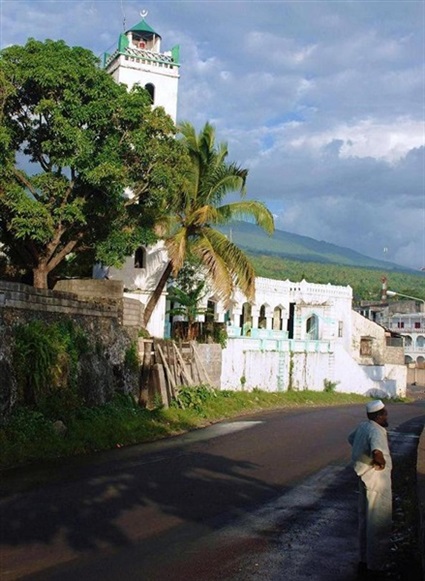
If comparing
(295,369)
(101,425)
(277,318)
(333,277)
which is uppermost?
(333,277)

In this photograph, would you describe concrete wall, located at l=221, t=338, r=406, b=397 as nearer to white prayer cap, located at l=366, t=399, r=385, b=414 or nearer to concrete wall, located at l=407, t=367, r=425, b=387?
white prayer cap, located at l=366, t=399, r=385, b=414

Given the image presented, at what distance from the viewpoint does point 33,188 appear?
1947 centimetres

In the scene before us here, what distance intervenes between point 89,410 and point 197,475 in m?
4.86

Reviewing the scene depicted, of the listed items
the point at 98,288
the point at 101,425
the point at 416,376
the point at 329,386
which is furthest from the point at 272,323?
the point at 416,376

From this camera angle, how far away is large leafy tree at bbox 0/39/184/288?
18.0 m

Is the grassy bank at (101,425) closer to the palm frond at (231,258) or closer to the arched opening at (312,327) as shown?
the palm frond at (231,258)

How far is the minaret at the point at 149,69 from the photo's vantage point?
100.0 ft

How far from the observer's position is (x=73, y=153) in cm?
1822

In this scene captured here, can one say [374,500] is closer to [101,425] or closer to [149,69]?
[101,425]

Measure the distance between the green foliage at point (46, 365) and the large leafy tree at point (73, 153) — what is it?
4354mm

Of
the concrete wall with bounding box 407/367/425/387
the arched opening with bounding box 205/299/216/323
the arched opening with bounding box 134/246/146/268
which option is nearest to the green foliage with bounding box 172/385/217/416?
the arched opening with bounding box 134/246/146/268

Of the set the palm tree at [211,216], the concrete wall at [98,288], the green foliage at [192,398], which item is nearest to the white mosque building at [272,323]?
the palm tree at [211,216]

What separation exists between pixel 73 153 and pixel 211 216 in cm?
748

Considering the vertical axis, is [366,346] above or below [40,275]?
below
